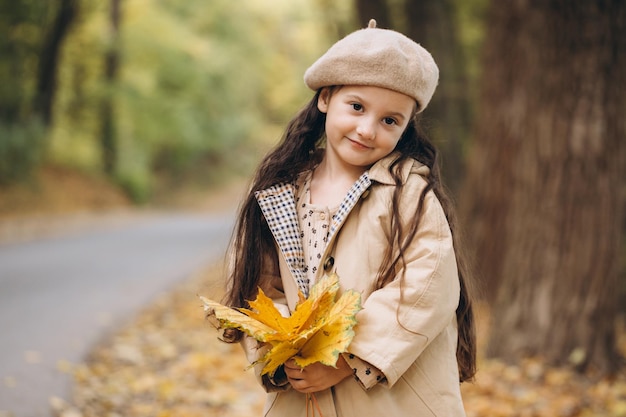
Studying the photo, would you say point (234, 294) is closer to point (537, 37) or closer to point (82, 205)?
point (537, 37)

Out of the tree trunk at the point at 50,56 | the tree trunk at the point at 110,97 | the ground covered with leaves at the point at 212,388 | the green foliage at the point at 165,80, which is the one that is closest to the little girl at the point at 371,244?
the ground covered with leaves at the point at 212,388

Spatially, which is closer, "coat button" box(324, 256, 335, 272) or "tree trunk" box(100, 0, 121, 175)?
"coat button" box(324, 256, 335, 272)

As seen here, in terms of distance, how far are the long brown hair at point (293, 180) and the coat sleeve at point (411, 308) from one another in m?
0.18

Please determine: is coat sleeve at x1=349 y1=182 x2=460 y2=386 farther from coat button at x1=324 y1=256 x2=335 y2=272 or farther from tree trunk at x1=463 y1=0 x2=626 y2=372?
tree trunk at x1=463 y1=0 x2=626 y2=372

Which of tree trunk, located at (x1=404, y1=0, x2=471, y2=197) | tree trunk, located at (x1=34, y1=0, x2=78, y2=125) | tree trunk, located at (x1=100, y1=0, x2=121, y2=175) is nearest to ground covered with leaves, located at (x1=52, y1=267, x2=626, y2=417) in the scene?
tree trunk, located at (x1=404, y1=0, x2=471, y2=197)

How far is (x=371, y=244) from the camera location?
6.45 feet

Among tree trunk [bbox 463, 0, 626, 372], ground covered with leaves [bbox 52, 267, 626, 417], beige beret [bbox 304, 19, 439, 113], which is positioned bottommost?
ground covered with leaves [bbox 52, 267, 626, 417]

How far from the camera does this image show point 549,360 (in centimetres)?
488

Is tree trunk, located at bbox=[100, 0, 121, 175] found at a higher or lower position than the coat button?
lower

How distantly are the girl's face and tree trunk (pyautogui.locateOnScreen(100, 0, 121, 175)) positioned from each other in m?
22.1

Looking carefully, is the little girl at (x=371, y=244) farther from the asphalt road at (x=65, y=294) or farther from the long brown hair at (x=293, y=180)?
the asphalt road at (x=65, y=294)

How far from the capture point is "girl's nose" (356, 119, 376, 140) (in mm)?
1979

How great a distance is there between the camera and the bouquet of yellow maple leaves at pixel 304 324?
1.82 meters

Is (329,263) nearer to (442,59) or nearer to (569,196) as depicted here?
(569,196)
